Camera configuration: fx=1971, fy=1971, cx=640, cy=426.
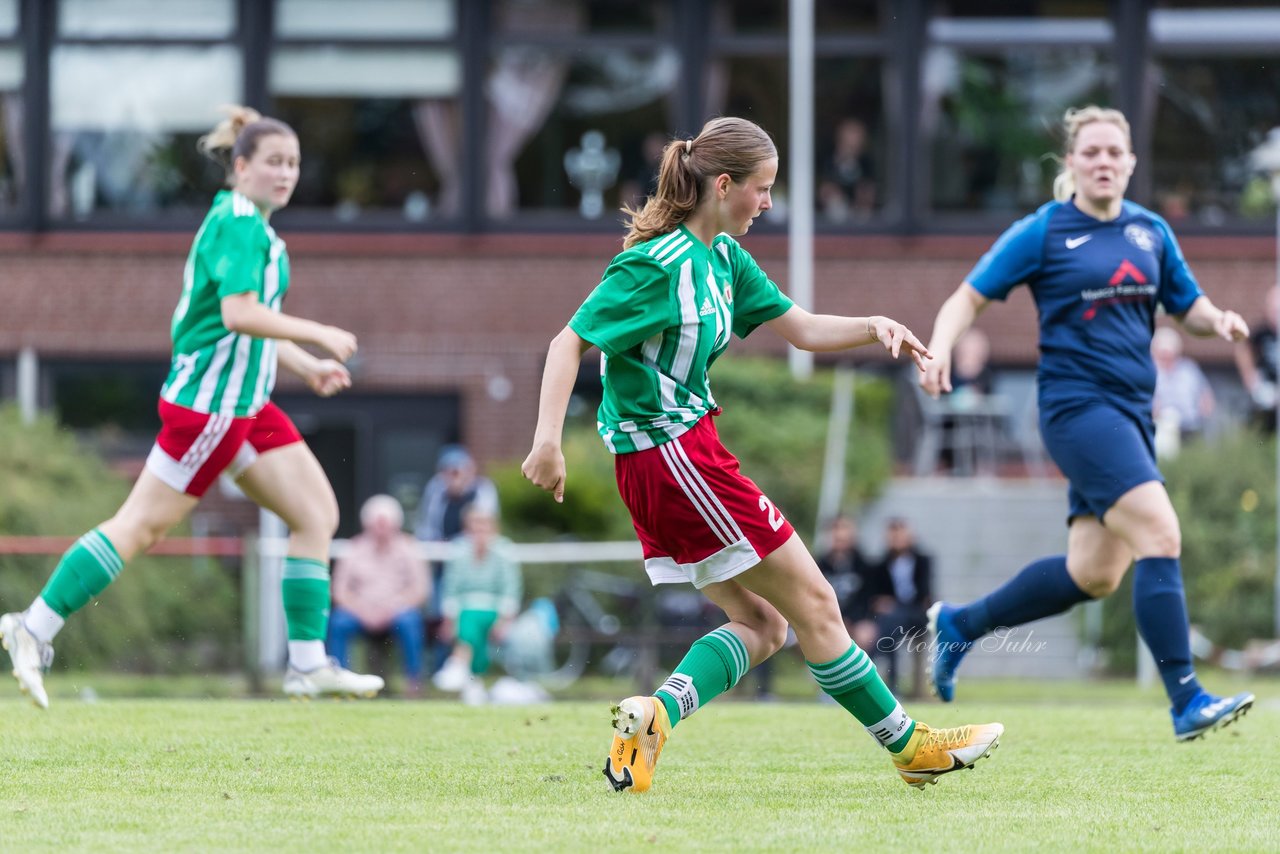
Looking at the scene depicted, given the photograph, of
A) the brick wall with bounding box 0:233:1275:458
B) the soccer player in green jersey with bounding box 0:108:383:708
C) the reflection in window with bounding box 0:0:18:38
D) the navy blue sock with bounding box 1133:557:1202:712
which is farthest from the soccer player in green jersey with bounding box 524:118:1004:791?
the reflection in window with bounding box 0:0:18:38

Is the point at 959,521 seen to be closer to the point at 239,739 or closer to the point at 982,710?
the point at 982,710

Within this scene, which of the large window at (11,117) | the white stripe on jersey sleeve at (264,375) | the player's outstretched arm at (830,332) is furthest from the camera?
the large window at (11,117)

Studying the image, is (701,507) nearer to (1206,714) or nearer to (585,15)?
(1206,714)

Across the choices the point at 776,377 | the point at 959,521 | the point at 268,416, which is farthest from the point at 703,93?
the point at 268,416

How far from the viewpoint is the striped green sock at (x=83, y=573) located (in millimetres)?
7457

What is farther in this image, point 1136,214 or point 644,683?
point 644,683

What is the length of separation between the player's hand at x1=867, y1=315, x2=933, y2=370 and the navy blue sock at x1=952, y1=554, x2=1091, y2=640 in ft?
6.55

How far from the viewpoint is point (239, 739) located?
7133 mm

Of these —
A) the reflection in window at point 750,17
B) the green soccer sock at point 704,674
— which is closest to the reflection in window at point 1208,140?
the reflection in window at point 750,17

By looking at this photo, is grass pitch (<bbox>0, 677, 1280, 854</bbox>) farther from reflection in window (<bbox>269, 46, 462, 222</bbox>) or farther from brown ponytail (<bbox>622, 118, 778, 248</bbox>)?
reflection in window (<bbox>269, 46, 462, 222</bbox>)

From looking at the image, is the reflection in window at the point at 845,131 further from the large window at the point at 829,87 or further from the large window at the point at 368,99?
the large window at the point at 368,99

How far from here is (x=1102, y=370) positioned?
738cm

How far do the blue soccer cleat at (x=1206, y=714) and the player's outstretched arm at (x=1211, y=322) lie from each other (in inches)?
53.2

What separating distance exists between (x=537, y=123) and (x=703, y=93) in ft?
5.91
